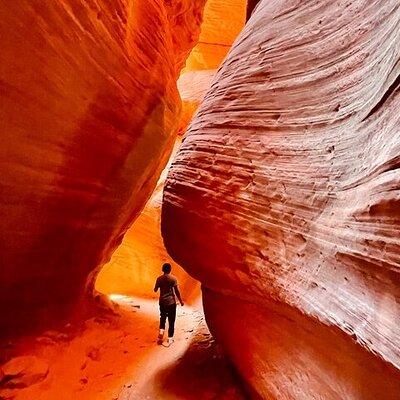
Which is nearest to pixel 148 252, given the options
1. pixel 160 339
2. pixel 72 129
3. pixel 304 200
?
pixel 160 339

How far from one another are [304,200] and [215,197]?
102 cm

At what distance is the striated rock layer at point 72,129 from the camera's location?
10.3ft

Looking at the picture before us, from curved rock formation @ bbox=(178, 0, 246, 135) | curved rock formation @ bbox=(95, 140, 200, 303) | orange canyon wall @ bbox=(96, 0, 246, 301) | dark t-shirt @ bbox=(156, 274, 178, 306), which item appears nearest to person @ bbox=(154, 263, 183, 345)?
dark t-shirt @ bbox=(156, 274, 178, 306)

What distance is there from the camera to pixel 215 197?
2.92 metres

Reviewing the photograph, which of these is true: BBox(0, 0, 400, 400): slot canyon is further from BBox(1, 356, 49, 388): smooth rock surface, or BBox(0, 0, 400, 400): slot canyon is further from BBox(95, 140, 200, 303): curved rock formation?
BBox(95, 140, 200, 303): curved rock formation

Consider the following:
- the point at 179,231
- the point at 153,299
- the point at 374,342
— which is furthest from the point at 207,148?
the point at 153,299

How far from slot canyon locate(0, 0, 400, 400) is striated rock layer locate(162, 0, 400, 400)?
1 cm

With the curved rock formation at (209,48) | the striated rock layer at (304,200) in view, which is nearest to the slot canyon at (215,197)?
the striated rock layer at (304,200)

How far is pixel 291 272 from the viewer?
2.10 m

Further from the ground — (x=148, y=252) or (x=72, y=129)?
(x=72, y=129)

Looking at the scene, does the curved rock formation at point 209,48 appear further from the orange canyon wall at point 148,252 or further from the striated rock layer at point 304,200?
the striated rock layer at point 304,200

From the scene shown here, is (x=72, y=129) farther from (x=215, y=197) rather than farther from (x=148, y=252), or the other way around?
(x=148, y=252)

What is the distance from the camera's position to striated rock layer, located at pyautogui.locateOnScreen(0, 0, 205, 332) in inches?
123

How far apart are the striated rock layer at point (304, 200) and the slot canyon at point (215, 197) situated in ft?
0.04
